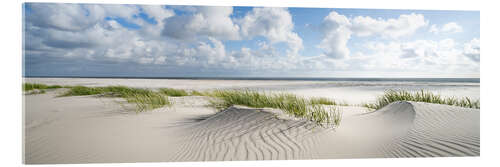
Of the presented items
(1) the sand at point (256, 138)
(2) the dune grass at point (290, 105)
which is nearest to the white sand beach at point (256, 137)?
(1) the sand at point (256, 138)

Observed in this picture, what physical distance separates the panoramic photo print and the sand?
0.01 m

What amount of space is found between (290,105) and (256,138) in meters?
0.84

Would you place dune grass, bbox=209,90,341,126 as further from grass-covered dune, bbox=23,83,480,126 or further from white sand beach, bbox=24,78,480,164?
white sand beach, bbox=24,78,480,164

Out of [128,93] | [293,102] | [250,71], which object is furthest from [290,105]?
[128,93]

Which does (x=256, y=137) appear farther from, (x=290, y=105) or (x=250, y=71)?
(x=250, y=71)

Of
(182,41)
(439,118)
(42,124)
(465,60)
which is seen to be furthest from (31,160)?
(465,60)

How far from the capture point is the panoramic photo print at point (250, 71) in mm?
2611

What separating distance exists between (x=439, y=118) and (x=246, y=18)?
3.04 metres

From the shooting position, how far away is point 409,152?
8.17 ft

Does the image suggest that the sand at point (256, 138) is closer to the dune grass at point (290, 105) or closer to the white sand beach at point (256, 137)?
the white sand beach at point (256, 137)

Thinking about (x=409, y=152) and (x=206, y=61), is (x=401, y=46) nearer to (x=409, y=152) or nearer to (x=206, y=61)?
(x=409, y=152)

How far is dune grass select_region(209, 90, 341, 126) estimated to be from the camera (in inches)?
116

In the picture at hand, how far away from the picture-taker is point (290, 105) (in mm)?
3260

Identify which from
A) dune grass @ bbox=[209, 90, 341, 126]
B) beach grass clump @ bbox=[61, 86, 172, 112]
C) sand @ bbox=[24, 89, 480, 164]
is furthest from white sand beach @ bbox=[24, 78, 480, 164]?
beach grass clump @ bbox=[61, 86, 172, 112]
